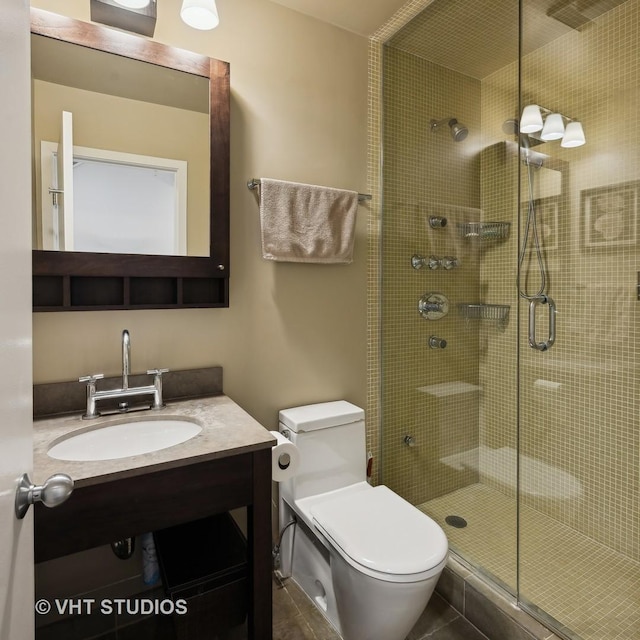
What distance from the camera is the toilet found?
129cm

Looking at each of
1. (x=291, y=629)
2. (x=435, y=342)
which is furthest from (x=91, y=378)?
(x=435, y=342)

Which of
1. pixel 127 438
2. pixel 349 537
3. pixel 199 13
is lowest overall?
pixel 349 537

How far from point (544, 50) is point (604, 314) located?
1.18 meters

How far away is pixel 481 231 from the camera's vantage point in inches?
85.2

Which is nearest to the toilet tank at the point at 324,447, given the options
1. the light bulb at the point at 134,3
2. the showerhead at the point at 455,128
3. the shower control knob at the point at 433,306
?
the shower control knob at the point at 433,306

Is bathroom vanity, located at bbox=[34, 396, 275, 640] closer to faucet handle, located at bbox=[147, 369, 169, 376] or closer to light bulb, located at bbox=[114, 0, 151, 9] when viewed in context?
faucet handle, located at bbox=[147, 369, 169, 376]

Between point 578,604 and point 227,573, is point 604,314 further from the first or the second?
point 227,573

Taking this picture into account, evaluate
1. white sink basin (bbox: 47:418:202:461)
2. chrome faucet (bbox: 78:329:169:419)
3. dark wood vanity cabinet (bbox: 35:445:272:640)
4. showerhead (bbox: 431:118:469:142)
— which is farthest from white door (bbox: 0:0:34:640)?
showerhead (bbox: 431:118:469:142)

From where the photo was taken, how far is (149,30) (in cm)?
154

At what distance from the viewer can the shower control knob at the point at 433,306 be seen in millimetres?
2186

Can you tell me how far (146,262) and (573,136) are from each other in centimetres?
189

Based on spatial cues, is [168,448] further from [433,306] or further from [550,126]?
[550,126]

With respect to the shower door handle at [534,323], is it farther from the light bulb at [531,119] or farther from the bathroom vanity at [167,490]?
the bathroom vanity at [167,490]

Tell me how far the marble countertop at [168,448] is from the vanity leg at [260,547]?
0.29 feet
